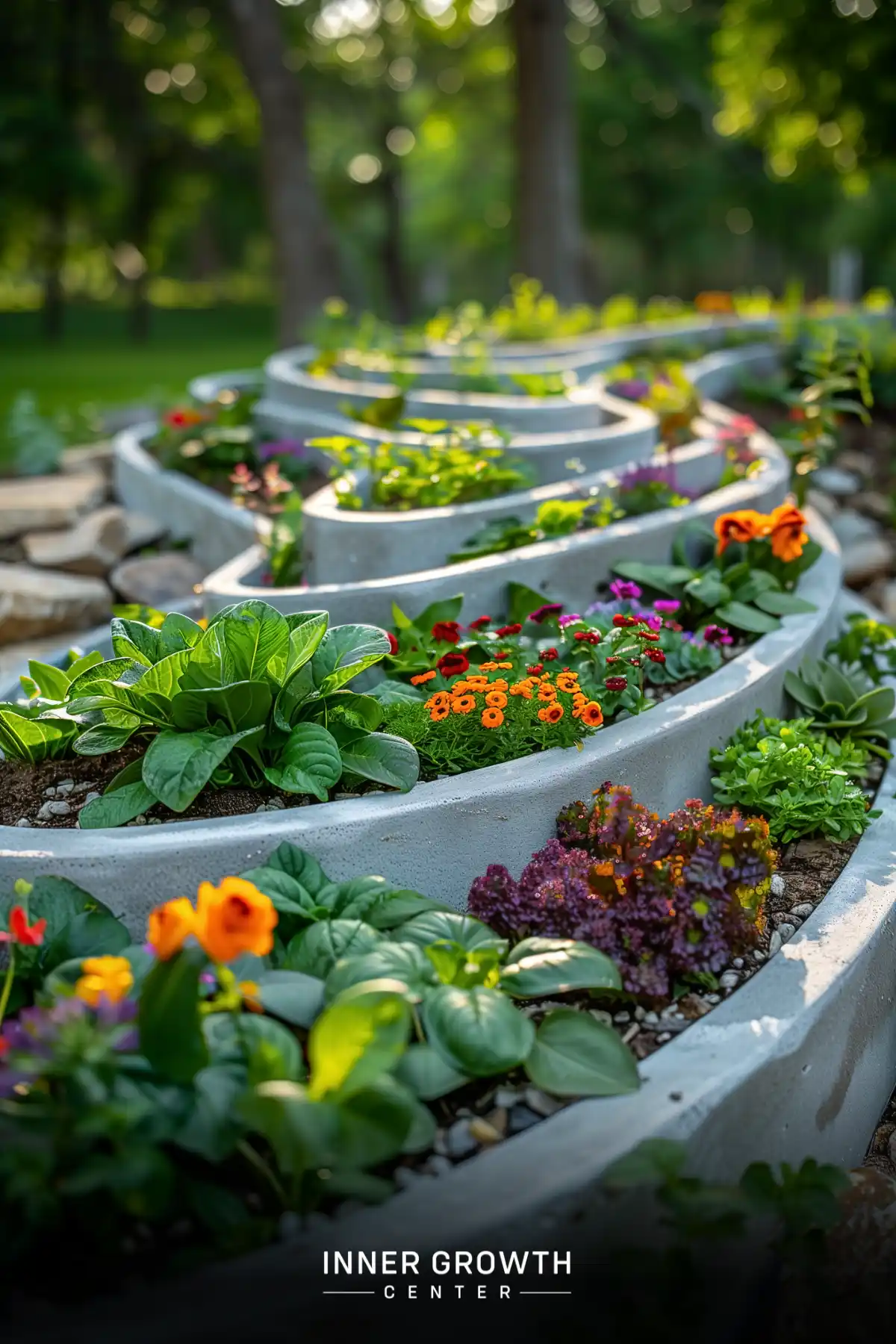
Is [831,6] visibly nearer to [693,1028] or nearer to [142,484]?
[142,484]

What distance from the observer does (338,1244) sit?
220 cm

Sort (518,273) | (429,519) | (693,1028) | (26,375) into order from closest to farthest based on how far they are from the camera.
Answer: (693,1028) < (429,519) < (518,273) < (26,375)

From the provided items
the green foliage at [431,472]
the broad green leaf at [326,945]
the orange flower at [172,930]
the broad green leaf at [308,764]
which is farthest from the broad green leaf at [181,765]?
the green foliage at [431,472]

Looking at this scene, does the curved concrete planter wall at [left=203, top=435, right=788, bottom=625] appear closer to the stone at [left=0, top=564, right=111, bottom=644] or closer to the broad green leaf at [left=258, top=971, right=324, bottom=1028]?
the stone at [left=0, top=564, right=111, bottom=644]

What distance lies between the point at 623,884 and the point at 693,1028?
421mm

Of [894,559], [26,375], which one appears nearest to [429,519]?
[894,559]

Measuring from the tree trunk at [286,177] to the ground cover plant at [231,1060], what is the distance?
40.1 feet

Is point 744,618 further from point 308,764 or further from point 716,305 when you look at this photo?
point 716,305

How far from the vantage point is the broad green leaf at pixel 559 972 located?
9.17 ft

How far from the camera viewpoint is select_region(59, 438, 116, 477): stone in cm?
809

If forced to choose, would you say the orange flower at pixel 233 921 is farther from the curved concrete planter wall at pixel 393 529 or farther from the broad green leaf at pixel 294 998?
the curved concrete planter wall at pixel 393 529

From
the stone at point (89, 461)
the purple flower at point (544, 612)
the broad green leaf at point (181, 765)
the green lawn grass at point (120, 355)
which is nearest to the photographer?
the broad green leaf at point (181, 765)

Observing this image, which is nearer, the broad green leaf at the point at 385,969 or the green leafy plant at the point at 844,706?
the broad green leaf at the point at 385,969

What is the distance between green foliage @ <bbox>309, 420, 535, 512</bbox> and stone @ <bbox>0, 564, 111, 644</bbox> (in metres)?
1.44
